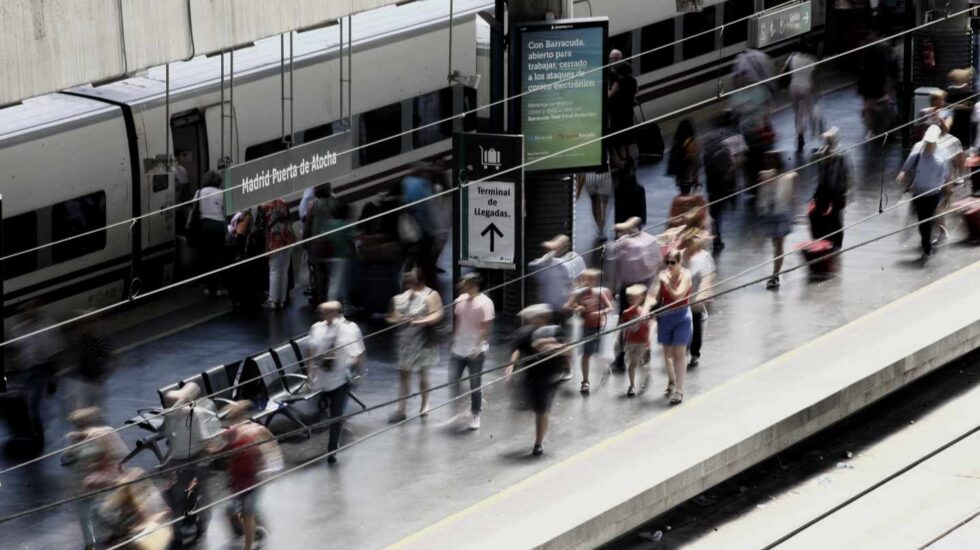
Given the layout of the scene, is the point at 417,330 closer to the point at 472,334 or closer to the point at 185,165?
the point at 472,334

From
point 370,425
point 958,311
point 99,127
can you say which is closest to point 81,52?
point 370,425

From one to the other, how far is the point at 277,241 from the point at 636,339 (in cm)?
531

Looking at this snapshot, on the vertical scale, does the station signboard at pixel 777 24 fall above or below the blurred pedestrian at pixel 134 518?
above

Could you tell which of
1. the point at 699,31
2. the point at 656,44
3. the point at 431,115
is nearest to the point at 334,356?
the point at 431,115

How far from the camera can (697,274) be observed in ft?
57.5

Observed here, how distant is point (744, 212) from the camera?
2289 cm

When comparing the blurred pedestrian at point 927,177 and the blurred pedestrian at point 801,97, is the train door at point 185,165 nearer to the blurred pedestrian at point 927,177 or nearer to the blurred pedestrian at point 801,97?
the blurred pedestrian at point 927,177

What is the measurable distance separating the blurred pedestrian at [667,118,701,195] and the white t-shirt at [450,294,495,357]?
20.0 ft

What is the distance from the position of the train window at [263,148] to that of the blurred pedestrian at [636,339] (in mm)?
6347

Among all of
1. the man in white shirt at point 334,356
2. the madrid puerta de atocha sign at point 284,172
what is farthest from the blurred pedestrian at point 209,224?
the man in white shirt at point 334,356

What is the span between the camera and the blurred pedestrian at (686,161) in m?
22.4

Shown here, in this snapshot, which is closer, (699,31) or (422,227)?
(422,227)

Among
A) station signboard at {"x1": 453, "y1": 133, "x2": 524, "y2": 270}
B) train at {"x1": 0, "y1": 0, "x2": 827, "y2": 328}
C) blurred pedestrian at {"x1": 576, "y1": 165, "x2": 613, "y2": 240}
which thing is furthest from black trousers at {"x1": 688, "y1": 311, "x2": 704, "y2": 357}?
blurred pedestrian at {"x1": 576, "y1": 165, "x2": 613, "y2": 240}

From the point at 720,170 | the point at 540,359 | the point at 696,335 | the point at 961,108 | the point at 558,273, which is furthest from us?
the point at 961,108
